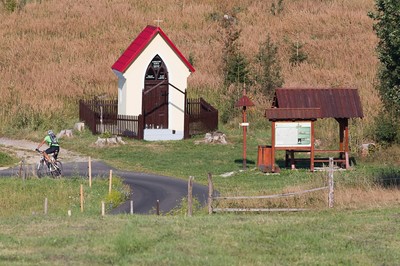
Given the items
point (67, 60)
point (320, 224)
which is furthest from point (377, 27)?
point (67, 60)

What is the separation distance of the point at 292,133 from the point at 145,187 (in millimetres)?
6710

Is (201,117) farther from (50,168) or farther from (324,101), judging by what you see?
(50,168)

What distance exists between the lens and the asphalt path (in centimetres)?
3145

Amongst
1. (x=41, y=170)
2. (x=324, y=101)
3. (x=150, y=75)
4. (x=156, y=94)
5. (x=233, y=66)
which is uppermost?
(x=233, y=66)

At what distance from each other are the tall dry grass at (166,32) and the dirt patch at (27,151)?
4.42 m

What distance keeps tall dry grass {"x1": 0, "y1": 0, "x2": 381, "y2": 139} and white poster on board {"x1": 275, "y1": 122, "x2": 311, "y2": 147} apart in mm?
10700

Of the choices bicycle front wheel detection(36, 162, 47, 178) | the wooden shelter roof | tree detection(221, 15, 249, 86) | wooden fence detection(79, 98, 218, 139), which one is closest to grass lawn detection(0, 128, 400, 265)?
bicycle front wheel detection(36, 162, 47, 178)

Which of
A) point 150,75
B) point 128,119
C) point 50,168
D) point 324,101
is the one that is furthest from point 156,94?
point 50,168

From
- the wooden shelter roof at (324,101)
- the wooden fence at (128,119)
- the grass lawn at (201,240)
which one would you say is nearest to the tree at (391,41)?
the grass lawn at (201,240)

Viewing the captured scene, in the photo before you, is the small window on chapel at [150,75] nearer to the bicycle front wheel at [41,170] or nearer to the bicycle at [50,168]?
the bicycle front wheel at [41,170]

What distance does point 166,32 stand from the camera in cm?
7762

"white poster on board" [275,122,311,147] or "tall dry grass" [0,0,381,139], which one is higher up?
"tall dry grass" [0,0,381,139]

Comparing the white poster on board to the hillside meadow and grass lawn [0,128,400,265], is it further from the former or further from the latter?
grass lawn [0,128,400,265]

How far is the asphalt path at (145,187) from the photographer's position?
31453 mm
